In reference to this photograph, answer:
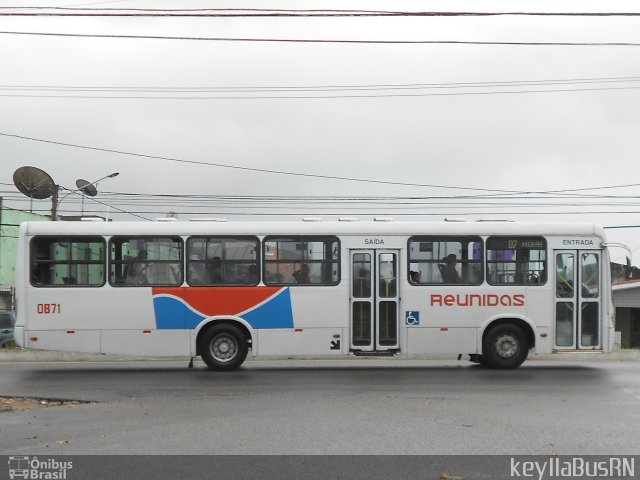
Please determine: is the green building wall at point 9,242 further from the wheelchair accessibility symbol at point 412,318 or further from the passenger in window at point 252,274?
the wheelchair accessibility symbol at point 412,318

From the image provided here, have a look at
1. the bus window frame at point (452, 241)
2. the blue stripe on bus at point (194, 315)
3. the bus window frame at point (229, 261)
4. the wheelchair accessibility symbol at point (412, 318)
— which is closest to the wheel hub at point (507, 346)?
the bus window frame at point (452, 241)

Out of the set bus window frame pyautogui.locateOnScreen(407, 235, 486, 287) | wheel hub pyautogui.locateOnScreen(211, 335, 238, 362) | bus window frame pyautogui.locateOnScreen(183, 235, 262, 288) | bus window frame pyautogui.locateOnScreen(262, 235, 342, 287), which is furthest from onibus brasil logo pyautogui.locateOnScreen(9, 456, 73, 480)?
bus window frame pyautogui.locateOnScreen(407, 235, 486, 287)

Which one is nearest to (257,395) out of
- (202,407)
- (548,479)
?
(202,407)

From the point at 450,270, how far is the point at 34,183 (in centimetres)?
2325

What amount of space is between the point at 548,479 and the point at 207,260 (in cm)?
985

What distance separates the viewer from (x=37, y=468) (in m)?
7.59

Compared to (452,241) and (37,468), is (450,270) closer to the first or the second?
(452,241)

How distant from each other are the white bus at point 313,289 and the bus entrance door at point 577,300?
0.08 ft

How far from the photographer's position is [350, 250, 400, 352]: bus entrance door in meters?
16.0

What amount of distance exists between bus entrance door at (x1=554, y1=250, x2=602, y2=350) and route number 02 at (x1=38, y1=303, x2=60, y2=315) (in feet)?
31.0

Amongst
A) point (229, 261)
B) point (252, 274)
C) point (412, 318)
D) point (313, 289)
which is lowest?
point (412, 318)

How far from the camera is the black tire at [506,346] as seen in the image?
16062 millimetres

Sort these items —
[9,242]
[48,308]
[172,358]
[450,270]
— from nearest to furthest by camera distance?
[48,308], [450,270], [172,358], [9,242]

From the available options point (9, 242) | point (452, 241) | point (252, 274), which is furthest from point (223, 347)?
point (9, 242)
